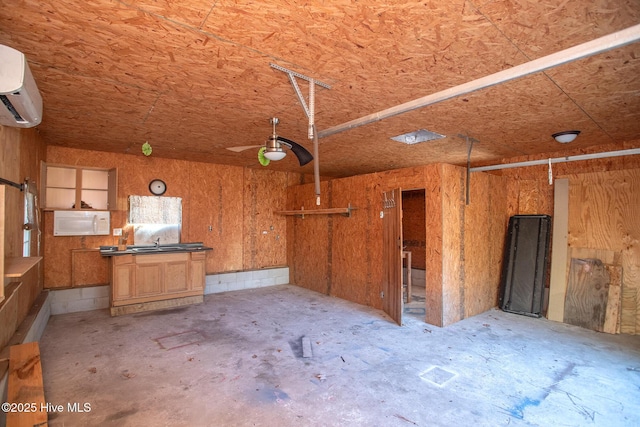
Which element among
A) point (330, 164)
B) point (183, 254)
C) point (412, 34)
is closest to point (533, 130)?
point (412, 34)

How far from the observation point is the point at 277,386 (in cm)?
A: 286

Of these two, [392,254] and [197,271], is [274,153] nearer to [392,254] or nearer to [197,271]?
[392,254]

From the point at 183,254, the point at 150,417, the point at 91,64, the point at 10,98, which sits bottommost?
the point at 150,417

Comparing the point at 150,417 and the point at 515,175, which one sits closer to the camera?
the point at 150,417

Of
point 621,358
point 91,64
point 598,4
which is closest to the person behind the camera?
point 598,4

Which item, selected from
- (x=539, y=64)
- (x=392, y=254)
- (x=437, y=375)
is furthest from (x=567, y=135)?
(x=437, y=375)

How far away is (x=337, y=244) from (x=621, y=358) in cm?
414

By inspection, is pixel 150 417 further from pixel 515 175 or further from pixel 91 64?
pixel 515 175

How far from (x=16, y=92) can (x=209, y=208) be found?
472cm

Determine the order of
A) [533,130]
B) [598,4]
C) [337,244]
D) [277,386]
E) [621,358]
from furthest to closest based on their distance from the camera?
[337,244]
[533,130]
[621,358]
[277,386]
[598,4]

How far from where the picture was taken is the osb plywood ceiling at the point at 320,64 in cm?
177

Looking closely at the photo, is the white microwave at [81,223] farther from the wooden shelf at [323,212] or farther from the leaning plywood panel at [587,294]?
the leaning plywood panel at [587,294]

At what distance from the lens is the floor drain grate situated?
9.65 ft

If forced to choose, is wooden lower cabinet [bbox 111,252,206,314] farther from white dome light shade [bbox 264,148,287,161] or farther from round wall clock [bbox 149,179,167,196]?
white dome light shade [bbox 264,148,287,161]
